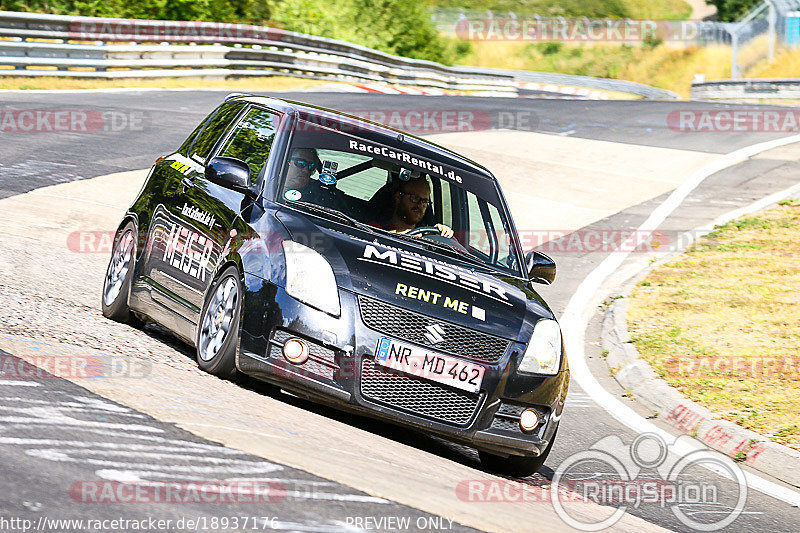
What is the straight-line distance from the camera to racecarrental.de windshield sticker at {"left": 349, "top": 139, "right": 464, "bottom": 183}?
290 inches

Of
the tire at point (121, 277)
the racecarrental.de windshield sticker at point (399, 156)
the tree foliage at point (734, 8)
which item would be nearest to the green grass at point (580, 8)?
the tree foliage at point (734, 8)

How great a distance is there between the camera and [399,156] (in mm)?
7449

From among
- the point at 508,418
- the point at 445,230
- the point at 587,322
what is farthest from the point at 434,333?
the point at 587,322

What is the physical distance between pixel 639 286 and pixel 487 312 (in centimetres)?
688

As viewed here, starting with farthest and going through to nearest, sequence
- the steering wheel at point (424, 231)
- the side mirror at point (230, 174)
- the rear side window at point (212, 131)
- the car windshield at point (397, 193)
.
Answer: the rear side window at point (212, 131) < the steering wheel at point (424, 231) < the car windshield at point (397, 193) < the side mirror at point (230, 174)

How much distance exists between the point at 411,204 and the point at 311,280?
4.91 ft

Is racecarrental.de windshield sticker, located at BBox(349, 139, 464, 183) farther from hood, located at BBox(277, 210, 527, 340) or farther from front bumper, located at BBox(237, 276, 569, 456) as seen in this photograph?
front bumper, located at BBox(237, 276, 569, 456)

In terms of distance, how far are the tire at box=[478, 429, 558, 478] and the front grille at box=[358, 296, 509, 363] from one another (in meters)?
0.71

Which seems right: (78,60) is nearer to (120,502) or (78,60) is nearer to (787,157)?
(787,157)

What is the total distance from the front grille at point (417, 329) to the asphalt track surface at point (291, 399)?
790 millimetres

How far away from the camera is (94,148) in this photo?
53.6 feet

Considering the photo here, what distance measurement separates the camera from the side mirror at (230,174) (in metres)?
6.78

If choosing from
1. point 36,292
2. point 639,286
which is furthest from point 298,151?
point 639,286

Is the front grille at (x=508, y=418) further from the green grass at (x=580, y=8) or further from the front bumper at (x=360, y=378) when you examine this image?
the green grass at (x=580, y=8)
